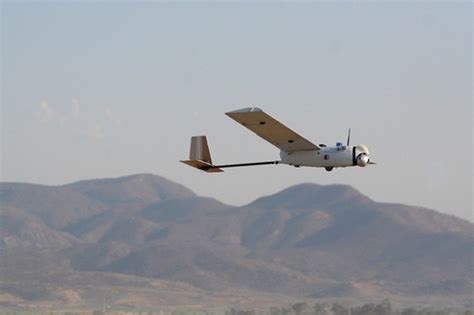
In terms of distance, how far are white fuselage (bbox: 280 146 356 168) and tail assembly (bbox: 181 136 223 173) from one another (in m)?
6.95

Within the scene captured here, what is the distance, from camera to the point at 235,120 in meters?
66.6

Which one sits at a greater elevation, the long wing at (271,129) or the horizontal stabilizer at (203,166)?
the long wing at (271,129)

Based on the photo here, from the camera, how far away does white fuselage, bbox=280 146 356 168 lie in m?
70.6

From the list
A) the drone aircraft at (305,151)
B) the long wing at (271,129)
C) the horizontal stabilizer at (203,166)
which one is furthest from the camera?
the horizontal stabilizer at (203,166)

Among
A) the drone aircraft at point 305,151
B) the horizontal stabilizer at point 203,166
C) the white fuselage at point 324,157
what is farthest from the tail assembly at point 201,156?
the white fuselage at point 324,157

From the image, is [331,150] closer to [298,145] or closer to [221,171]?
[298,145]

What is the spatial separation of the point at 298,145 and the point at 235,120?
6051 millimetres

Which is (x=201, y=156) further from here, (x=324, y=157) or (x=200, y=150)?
(x=324, y=157)

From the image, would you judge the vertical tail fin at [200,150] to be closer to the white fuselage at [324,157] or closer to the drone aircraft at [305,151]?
the drone aircraft at [305,151]

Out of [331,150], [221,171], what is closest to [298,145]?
[331,150]

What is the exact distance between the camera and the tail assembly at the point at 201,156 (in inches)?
3004

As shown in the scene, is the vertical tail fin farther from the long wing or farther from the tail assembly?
the long wing

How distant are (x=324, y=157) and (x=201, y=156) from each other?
425 inches

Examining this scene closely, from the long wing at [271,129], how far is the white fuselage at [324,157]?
14.7 inches
